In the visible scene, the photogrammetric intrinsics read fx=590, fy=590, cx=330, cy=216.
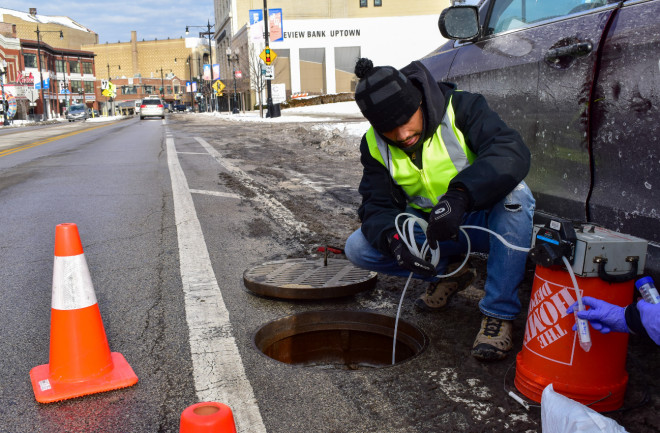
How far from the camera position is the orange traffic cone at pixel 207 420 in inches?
56.9

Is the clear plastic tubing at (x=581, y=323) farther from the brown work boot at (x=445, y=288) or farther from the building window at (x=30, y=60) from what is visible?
the building window at (x=30, y=60)

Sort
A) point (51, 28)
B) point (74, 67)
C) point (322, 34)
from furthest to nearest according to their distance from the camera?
point (51, 28) → point (74, 67) → point (322, 34)

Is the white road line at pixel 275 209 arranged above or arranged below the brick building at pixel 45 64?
below

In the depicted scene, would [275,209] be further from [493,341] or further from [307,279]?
[493,341]

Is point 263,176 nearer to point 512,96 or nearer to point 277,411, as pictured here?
point 512,96

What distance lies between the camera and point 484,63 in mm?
3709

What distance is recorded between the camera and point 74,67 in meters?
90.7

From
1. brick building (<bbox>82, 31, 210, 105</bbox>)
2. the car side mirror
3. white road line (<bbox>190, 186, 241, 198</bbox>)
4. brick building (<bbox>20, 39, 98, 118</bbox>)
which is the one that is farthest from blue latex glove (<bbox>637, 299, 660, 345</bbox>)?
brick building (<bbox>82, 31, 210, 105</bbox>)

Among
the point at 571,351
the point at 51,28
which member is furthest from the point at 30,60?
the point at 571,351

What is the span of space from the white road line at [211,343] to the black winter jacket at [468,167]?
0.90 meters

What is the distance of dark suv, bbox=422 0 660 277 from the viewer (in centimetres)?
239

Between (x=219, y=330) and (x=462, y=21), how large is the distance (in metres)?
2.47

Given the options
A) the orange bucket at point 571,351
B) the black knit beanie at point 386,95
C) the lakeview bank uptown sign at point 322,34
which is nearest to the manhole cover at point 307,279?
the black knit beanie at point 386,95

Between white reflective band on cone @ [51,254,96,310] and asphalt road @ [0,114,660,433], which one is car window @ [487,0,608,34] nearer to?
asphalt road @ [0,114,660,433]
